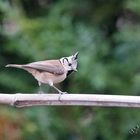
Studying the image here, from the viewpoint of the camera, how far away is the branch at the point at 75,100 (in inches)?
65.0

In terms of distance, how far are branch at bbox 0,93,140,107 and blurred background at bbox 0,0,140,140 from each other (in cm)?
135

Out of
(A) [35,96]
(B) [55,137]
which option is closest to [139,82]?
(B) [55,137]

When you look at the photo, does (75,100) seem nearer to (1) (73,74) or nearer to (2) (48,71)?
(2) (48,71)

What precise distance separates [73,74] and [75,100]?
167 cm

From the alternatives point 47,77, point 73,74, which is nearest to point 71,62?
point 47,77

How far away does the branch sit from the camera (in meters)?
1.65

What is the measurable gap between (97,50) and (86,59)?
5.7 inches

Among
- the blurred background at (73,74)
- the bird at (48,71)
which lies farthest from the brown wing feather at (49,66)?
the blurred background at (73,74)

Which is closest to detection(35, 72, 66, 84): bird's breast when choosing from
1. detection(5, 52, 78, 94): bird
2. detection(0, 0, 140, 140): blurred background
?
detection(5, 52, 78, 94): bird

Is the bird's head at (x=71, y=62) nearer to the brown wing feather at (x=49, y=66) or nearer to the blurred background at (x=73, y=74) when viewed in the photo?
the brown wing feather at (x=49, y=66)

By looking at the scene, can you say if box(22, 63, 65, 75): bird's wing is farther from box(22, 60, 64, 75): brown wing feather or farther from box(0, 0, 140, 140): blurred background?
box(0, 0, 140, 140): blurred background

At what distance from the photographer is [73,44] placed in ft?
11.0

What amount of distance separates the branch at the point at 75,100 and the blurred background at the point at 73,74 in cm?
135

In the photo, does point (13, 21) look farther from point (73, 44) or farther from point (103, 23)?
point (103, 23)
